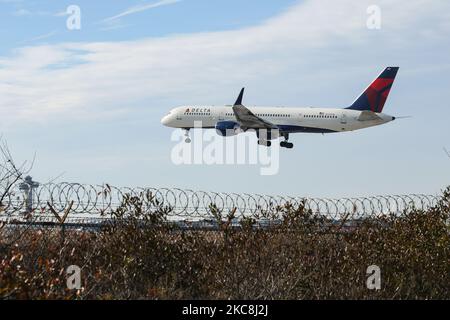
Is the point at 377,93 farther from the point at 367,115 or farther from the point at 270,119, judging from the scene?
the point at 270,119

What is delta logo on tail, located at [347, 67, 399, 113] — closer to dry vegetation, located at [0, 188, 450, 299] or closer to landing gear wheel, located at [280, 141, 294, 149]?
landing gear wheel, located at [280, 141, 294, 149]

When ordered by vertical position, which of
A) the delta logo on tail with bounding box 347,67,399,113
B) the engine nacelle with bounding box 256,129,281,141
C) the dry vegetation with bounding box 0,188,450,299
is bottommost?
the dry vegetation with bounding box 0,188,450,299

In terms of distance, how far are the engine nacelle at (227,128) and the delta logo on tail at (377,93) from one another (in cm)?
1608

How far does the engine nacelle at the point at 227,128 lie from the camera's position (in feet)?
287

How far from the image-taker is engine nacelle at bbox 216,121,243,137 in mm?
87500

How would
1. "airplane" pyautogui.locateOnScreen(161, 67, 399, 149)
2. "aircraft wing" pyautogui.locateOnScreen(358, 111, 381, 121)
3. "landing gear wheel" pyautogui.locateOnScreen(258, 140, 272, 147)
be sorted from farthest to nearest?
"aircraft wing" pyautogui.locateOnScreen(358, 111, 381, 121) → "airplane" pyautogui.locateOnScreen(161, 67, 399, 149) → "landing gear wheel" pyautogui.locateOnScreen(258, 140, 272, 147)

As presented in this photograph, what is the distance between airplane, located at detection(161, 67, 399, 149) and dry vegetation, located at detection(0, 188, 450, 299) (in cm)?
5328

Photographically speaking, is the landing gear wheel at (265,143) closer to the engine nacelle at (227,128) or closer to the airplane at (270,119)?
the airplane at (270,119)

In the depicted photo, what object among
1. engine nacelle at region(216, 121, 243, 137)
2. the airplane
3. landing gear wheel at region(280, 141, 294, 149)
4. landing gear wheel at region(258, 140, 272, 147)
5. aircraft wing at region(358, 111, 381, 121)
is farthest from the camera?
aircraft wing at region(358, 111, 381, 121)

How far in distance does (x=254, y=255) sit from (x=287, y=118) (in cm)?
6175

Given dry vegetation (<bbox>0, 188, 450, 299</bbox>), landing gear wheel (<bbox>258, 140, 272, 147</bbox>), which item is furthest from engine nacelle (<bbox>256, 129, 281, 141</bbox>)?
dry vegetation (<bbox>0, 188, 450, 299</bbox>)

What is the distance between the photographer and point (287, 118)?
92.4 metres
